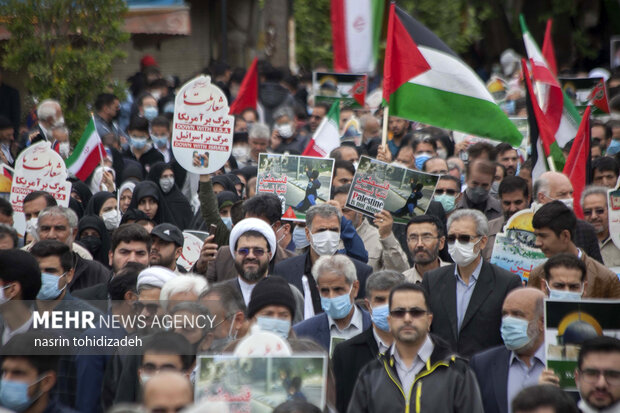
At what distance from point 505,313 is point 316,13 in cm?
1936

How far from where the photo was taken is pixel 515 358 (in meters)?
6.41

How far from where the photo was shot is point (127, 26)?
19.4 metres

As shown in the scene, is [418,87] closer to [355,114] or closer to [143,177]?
[143,177]

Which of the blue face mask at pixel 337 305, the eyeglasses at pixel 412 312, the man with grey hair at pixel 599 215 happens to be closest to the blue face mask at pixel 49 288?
the blue face mask at pixel 337 305

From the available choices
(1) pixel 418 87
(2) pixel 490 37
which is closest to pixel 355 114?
(1) pixel 418 87

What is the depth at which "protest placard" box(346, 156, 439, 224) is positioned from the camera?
29.5 ft

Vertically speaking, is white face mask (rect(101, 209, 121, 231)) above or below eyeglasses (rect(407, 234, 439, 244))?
below

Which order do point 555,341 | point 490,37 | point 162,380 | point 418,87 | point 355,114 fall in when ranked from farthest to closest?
point 490,37 < point 355,114 < point 418,87 < point 555,341 < point 162,380

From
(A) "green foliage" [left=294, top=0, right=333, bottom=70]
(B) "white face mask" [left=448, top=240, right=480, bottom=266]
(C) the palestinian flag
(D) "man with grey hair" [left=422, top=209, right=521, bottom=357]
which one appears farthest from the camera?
(A) "green foliage" [left=294, top=0, right=333, bottom=70]

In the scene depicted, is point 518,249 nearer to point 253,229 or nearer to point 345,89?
point 253,229

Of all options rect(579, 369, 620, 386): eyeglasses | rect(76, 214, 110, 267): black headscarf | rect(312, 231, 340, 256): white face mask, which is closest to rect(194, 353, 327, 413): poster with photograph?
rect(579, 369, 620, 386): eyeglasses

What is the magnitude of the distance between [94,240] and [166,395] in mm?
5103

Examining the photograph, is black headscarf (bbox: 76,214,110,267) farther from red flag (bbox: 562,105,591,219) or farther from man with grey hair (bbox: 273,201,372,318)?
red flag (bbox: 562,105,591,219)

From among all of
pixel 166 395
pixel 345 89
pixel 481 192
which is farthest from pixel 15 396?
pixel 345 89
